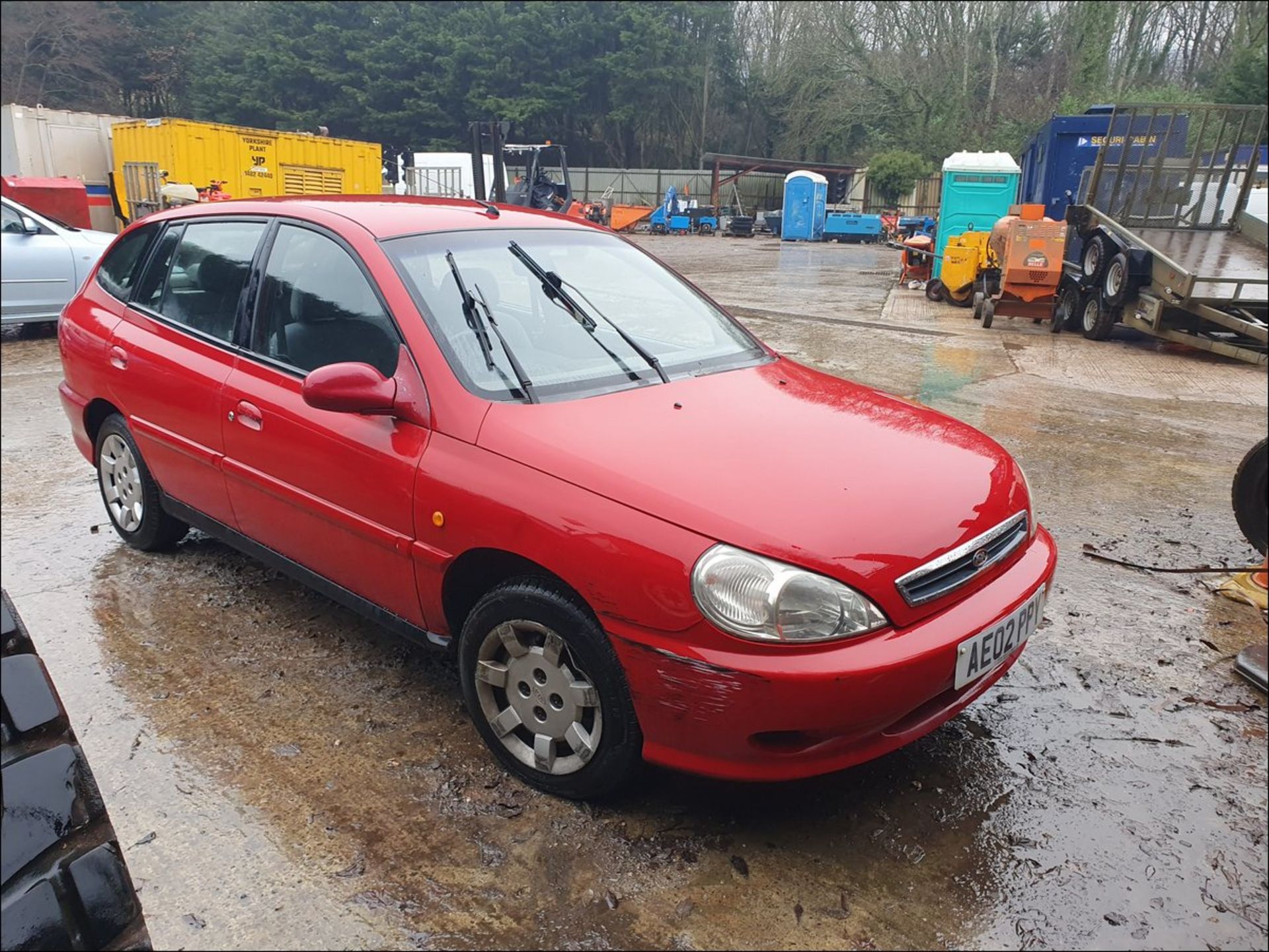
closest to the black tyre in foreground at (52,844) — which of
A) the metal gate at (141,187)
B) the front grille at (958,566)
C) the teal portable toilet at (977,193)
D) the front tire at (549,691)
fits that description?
the front tire at (549,691)

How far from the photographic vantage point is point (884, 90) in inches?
1642

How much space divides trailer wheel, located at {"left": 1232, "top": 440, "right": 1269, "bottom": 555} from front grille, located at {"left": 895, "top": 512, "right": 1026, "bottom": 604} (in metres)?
1.84

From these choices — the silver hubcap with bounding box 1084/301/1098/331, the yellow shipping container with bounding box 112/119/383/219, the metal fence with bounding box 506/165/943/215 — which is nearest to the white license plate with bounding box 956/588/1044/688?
the silver hubcap with bounding box 1084/301/1098/331

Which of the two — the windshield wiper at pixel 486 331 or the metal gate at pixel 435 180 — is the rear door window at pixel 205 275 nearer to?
the windshield wiper at pixel 486 331

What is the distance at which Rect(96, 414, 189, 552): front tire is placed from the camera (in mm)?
3959

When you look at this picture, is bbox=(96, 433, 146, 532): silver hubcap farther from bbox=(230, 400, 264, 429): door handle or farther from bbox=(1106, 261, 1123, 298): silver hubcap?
bbox=(1106, 261, 1123, 298): silver hubcap

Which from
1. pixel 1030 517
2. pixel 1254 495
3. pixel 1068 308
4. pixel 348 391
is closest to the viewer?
pixel 348 391

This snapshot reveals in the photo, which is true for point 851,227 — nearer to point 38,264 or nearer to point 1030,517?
point 38,264

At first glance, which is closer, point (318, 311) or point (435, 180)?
point (318, 311)

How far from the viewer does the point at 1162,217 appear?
1170 centimetres

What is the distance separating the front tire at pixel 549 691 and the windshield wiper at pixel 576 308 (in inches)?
35.4

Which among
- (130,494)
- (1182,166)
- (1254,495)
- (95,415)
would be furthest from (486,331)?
(1182,166)

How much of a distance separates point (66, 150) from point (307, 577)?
22.8m

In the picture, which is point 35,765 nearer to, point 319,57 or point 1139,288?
point 1139,288
